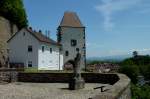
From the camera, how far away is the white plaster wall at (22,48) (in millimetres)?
56469

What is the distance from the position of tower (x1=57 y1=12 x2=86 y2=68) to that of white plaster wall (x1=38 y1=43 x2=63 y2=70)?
222cm

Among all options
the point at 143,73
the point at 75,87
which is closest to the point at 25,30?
the point at 143,73

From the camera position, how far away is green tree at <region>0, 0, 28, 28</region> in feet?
204

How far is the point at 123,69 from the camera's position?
61.1 meters

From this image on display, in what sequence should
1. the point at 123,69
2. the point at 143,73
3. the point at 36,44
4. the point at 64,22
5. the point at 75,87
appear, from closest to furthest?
the point at 75,87, the point at 36,44, the point at 123,69, the point at 64,22, the point at 143,73

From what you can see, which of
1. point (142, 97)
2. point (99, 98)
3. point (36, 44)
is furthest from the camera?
point (36, 44)

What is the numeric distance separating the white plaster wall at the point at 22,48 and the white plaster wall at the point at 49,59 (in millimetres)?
833

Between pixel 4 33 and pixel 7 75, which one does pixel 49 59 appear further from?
pixel 7 75

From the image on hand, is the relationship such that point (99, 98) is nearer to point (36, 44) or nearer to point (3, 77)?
point (3, 77)

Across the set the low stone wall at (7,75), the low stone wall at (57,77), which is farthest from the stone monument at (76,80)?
the low stone wall at (7,75)

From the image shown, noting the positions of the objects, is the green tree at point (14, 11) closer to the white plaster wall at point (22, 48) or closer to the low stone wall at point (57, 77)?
the white plaster wall at point (22, 48)

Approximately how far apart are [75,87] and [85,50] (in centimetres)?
4778

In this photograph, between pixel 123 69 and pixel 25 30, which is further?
pixel 123 69

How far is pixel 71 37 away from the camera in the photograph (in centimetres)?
6756
